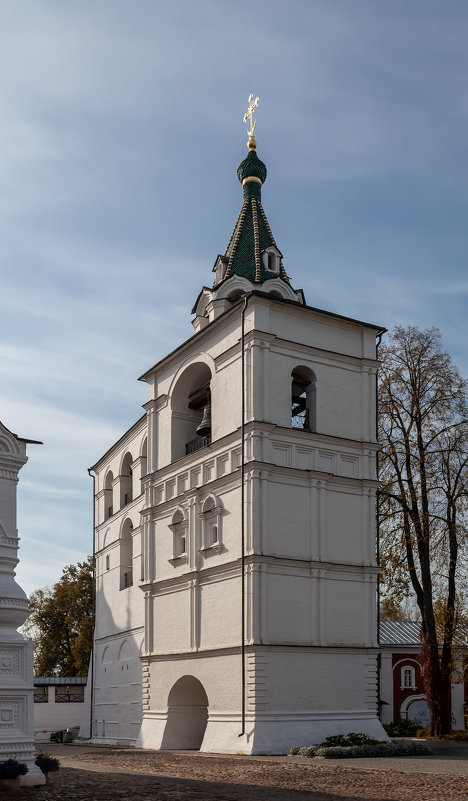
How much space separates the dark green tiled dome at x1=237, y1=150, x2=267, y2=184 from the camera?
33.3 m

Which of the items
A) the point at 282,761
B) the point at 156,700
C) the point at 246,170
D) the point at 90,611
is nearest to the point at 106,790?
the point at 282,761

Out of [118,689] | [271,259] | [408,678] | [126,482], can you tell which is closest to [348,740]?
[118,689]

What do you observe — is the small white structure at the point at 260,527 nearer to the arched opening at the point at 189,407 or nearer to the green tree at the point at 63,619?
the arched opening at the point at 189,407

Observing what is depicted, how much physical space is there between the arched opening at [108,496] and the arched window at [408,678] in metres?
15.6

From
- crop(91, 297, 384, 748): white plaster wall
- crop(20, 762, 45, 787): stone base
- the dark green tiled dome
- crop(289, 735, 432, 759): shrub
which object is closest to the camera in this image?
crop(20, 762, 45, 787): stone base

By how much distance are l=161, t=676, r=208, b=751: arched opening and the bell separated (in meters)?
7.21

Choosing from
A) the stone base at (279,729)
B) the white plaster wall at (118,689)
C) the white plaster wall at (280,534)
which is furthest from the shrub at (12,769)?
the white plaster wall at (118,689)

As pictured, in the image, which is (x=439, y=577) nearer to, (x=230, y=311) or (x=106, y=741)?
(x=230, y=311)

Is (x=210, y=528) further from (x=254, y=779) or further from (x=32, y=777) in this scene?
(x=32, y=777)

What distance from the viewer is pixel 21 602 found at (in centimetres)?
1433

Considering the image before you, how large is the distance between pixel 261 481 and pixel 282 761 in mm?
7065

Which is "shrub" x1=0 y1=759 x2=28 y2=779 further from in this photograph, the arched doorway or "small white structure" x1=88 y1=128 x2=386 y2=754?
the arched doorway

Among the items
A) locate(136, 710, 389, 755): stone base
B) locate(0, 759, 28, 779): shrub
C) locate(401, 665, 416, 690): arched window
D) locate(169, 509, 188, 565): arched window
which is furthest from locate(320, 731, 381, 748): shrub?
locate(401, 665, 416, 690): arched window

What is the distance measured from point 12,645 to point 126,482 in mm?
23603
